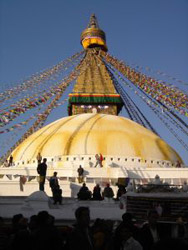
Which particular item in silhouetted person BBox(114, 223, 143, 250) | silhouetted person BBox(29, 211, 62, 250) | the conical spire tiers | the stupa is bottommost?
silhouetted person BBox(114, 223, 143, 250)

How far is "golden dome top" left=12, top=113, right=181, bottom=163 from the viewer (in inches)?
721

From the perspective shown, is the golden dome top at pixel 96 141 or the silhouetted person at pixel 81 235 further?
the golden dome top at pixel 96 141

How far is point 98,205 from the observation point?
870cm

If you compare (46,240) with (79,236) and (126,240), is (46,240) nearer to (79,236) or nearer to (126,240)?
(79,236)

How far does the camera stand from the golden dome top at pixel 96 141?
60.1 feet

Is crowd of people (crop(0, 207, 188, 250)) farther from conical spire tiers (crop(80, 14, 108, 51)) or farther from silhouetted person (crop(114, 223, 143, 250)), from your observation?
conical spire tiers (crop(80, 14, 108, 51))

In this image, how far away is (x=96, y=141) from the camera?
18.6 m

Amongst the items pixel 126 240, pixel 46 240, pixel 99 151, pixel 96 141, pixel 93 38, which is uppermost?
pixel 93 38

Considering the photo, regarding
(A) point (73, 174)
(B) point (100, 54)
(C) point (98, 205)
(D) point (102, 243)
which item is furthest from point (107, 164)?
(B) point (100, 54)

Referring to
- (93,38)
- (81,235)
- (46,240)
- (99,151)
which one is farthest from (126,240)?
(93,38)

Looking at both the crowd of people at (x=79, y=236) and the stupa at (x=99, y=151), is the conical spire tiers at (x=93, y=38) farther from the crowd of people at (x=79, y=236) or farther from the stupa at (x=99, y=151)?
the crowd of people at (x=79, y=236)

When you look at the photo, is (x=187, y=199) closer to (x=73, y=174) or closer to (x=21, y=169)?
(x=73, y=174)

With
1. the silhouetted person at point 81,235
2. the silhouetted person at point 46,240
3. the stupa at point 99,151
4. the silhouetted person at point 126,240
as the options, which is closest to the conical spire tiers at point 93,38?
the stupa at point 99,151

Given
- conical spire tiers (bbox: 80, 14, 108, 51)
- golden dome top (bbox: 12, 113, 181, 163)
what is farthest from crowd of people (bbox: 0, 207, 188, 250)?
conical spire tiers (bbox: 80, 14, 108, 51)
